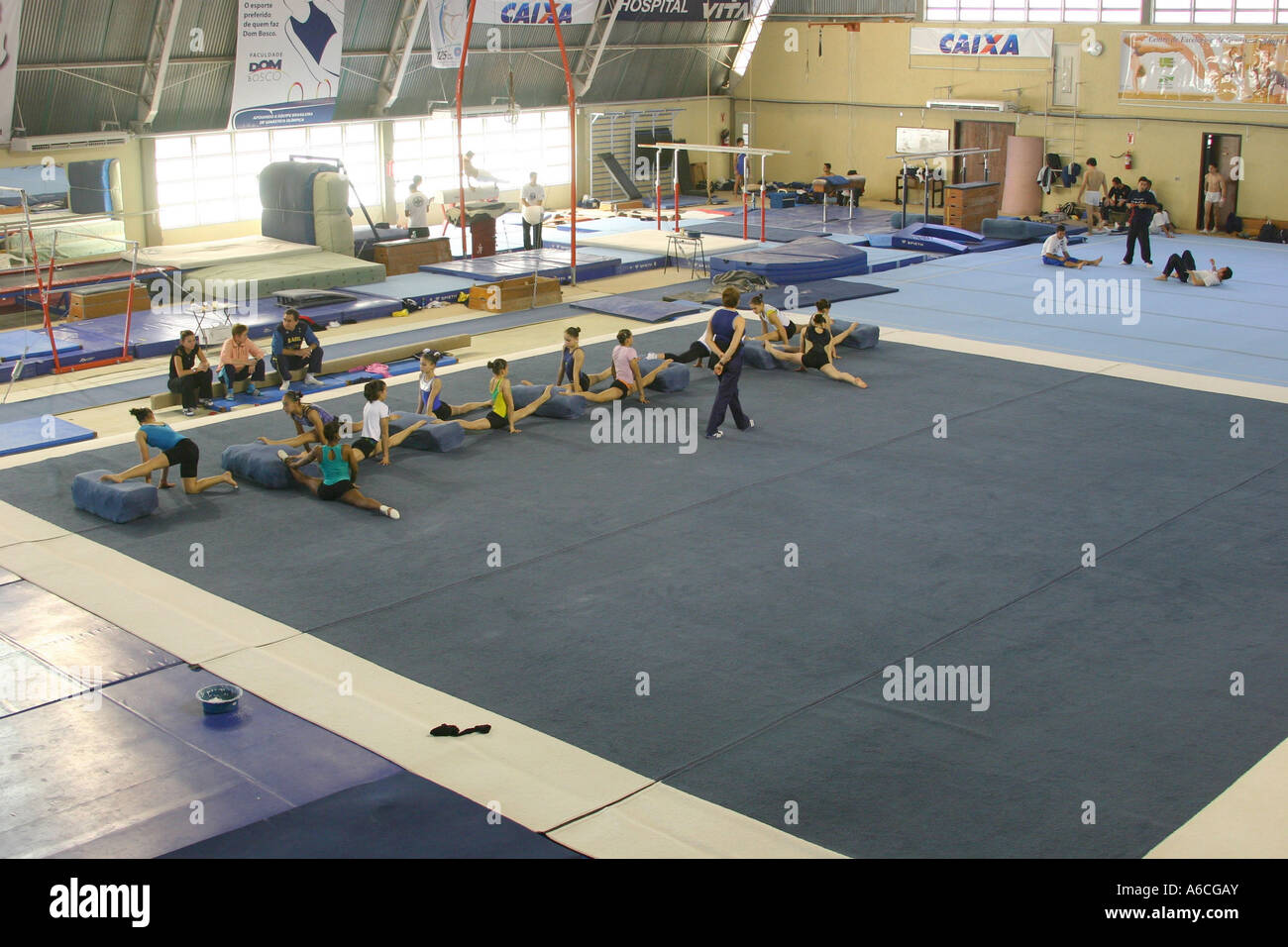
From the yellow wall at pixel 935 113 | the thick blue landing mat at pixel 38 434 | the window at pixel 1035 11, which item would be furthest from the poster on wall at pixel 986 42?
the thick blue landing mat at pixel 38 434

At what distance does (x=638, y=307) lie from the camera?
68.0 ft

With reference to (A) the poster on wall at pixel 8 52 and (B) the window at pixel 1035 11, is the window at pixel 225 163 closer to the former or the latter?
(A) the poster on wall at pixel 8 52

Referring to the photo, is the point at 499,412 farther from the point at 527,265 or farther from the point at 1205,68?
the point at 1205,68

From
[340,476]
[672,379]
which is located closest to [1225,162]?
[672,379]

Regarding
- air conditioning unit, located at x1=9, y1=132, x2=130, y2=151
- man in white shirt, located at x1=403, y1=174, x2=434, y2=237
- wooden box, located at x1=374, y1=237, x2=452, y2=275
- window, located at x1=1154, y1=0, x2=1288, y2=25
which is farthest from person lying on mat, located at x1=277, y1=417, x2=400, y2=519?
window, located at x1=1154, y1=0, x2=1288, y2=25

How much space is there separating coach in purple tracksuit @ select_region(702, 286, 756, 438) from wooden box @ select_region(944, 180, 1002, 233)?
1499 cm

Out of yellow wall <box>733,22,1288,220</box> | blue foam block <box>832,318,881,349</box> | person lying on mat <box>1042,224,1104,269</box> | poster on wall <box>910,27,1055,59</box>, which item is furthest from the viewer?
poster on wall <box>910,27,1055,59</box>

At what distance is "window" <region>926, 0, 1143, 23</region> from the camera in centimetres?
2828

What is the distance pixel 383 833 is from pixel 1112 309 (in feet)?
54.2

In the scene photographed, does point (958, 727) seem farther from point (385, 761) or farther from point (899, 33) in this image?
point (899, 33)

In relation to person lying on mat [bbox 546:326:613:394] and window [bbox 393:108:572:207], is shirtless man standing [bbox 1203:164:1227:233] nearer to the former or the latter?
window [bbox 393:108:572:207]

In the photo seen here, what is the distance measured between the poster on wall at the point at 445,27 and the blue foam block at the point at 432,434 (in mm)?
15576

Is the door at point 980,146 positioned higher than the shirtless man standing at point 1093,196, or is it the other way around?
the door at point 980,146

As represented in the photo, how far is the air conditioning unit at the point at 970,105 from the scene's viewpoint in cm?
3022
